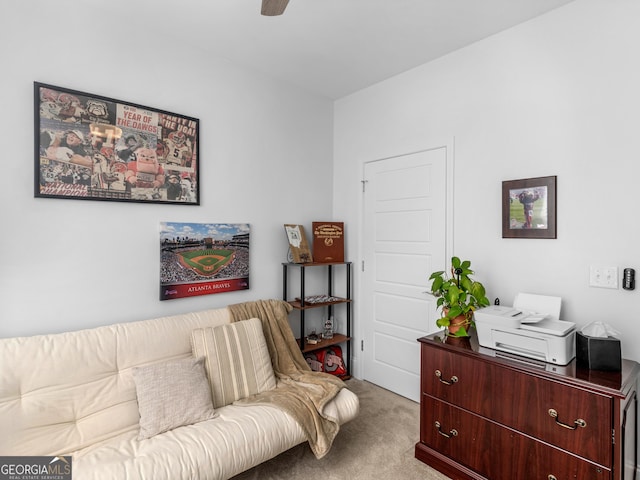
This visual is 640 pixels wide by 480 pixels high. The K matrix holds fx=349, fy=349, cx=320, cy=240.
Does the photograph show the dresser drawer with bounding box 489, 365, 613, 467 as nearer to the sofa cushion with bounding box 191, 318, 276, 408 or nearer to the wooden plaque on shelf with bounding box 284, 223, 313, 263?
the sofa cushion with bounding box 191, 318, 276, 408

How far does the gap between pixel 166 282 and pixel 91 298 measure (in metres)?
0.45

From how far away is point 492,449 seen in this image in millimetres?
1846

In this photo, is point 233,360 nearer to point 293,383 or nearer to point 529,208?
point 293,383

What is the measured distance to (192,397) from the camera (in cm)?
192

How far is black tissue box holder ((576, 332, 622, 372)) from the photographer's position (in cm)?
164

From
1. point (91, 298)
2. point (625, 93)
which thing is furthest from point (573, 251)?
point (91, 298)

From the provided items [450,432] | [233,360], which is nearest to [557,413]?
[450,432]

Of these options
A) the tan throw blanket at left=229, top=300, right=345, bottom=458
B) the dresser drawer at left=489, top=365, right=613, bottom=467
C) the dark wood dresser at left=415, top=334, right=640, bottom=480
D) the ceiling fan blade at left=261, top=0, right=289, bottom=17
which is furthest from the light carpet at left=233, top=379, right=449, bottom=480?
the ceiling fan blade at left=261, top=0, right=289, bottom=17

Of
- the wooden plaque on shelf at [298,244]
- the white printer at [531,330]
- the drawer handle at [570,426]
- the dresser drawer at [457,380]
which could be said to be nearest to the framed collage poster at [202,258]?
the wooden plaque on shelf at [298,244]

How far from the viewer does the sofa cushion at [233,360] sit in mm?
2119

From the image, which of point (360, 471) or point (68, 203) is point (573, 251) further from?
point (68, 203)

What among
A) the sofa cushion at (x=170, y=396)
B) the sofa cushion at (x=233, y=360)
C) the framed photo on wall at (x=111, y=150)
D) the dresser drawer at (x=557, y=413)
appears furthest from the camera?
the sofa cushion at (x=233, y=360)

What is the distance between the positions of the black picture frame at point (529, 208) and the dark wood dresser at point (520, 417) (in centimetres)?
78

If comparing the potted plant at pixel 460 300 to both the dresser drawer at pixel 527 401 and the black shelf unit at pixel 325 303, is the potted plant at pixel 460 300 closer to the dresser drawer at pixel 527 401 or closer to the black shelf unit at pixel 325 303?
the dresser drawer at pixel 527 401
